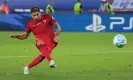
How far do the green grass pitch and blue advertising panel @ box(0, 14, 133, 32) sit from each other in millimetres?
3694

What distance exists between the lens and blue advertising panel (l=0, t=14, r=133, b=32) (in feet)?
102

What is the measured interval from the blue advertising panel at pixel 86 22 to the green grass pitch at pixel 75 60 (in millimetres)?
3694

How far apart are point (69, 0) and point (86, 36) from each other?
1504 centimetres

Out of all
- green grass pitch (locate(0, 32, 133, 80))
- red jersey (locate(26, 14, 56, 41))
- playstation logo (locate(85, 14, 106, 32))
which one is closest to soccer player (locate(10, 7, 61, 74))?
red jersey (locate(26, 14, 56, 41))

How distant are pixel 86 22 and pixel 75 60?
14.2m

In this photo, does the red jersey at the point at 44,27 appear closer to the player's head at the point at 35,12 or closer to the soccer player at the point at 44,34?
the soccer player at the point at 44,34

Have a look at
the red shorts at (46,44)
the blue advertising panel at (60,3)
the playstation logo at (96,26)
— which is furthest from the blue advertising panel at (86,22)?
the red shorts at (46,44)

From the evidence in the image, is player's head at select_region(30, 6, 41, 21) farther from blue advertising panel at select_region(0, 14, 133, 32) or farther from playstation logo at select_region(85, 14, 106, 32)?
playstation logo at select_region(85, 14, 106, 32)

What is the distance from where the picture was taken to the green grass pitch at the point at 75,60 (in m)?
12.8

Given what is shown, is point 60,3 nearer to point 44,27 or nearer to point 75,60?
point 75,60

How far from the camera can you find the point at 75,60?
17234 millimetres

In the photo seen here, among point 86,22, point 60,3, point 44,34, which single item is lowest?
point 60,3

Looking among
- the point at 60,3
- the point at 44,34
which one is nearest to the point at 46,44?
the point at 44,34

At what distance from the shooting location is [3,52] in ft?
65.5
